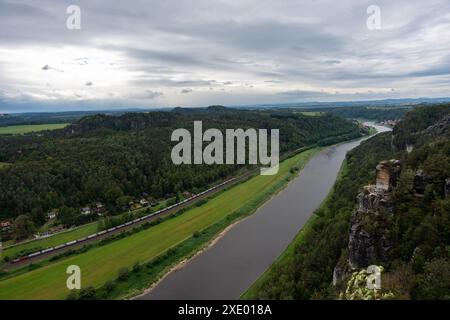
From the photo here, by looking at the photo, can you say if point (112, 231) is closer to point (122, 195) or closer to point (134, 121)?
point (122, 195)

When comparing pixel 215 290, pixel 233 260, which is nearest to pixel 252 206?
pixel 233 260

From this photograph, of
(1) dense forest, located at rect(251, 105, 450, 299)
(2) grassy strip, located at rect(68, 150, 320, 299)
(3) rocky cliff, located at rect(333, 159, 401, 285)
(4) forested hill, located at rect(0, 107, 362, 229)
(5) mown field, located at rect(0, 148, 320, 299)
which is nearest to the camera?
(1) dense forest, located at rect(251, 105, 450, 299)

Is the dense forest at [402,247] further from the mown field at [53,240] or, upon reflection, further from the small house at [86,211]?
the small house at [86,211]

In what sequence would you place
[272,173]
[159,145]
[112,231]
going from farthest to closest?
[159,145] → [272,173] → [112,231]

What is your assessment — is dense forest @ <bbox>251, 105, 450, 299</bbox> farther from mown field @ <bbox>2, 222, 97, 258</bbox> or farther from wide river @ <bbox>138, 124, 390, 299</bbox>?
mown field @ <bbox>2, 222, 97, 258</bbox>

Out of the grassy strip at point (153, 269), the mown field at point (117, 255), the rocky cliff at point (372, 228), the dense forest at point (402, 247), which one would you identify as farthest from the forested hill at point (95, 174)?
the rocky cliff at point (372, 228)

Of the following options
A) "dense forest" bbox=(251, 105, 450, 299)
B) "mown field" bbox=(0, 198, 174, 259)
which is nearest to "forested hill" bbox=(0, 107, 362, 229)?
"mown field" bbox=(0, 198, 174, 259)
